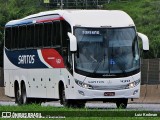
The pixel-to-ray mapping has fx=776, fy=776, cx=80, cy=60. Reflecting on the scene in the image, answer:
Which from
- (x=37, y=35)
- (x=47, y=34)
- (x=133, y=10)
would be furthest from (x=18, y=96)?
(x=133, y=10)

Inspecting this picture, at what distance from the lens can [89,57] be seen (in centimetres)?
→ 2753

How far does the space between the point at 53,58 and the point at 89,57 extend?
242cm

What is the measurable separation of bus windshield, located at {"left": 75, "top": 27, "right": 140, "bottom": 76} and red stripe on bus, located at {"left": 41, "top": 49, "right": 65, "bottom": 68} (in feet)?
4.41

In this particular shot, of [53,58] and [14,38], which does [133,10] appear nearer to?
[14,38]

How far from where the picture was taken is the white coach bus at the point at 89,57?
2753 centimetres

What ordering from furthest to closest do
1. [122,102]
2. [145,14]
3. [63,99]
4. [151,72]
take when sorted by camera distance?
1. [145,14]
2. [151,72]
3. [122,102]
4. [63,99]

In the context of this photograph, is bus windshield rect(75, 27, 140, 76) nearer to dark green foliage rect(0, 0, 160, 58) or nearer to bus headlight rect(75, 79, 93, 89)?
bus headlight rect(75, 79, 93, 89)

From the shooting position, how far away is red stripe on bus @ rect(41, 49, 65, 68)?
2888 centimetres

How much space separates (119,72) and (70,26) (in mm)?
2441

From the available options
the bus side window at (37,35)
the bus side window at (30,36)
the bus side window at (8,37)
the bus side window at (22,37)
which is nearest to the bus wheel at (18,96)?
the bus side window at (22,37)

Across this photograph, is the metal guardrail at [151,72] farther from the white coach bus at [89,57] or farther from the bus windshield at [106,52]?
the bus windshield at [106,52]

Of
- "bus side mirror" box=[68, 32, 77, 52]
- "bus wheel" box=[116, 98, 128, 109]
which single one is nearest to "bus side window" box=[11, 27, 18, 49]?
"bus wheel" box=[116, 98, 128, 109]

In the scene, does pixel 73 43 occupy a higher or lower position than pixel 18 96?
higher

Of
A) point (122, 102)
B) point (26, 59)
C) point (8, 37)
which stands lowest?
point (122, 102)
